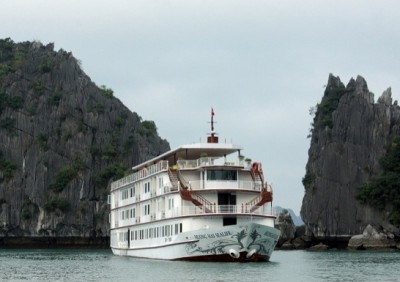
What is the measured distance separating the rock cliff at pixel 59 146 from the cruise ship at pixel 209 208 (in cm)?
6844

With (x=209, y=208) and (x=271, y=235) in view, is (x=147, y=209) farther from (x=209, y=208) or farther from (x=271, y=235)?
(x=271, y=235)

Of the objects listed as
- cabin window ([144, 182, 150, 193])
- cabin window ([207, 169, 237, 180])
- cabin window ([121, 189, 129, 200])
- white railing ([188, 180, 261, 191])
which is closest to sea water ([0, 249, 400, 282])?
white railing ([188, 180, 261, 191])

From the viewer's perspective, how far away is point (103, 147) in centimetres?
13738

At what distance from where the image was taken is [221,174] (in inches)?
2189

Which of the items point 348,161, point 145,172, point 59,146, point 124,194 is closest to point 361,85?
point 348,161

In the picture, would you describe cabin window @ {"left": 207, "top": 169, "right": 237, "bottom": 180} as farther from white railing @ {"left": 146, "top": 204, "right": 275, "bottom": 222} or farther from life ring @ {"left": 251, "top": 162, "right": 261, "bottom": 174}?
white railing @ {"left": 146, "top": 204, "right": 275, "bottom": 222}

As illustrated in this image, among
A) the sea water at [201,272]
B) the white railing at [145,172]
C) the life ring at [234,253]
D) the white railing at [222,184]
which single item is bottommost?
the sea water at [201,272]

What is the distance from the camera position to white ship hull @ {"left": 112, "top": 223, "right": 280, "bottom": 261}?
51.8 meters

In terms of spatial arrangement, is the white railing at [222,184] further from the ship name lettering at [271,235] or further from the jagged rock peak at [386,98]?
the jagged rock peak at [386,98]

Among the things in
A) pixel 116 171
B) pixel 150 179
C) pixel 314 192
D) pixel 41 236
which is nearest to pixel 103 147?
pixel 116 171

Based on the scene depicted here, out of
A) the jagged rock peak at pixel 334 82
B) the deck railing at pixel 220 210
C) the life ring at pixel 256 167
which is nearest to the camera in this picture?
the deck railing at pixel 220 210

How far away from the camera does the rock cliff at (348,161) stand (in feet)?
392

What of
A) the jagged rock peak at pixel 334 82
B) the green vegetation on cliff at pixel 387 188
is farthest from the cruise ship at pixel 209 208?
the jagged rock peak at pixel 334 82

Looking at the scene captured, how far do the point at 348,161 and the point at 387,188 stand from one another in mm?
9507
